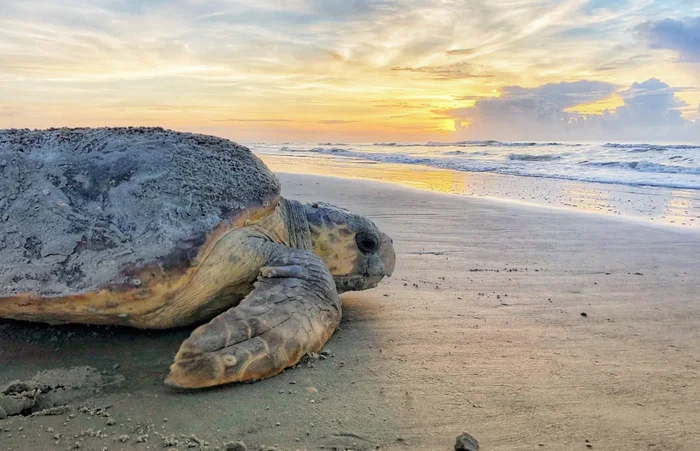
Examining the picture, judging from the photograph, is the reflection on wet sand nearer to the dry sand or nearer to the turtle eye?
the dry sand

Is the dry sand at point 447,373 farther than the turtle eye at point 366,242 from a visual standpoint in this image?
No

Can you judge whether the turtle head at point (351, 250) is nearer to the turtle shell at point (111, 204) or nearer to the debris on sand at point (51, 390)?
the turtle shell at point (111, 204)

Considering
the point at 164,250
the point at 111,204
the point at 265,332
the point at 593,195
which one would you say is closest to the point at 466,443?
the point at 265,332

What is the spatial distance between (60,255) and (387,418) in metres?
1.91

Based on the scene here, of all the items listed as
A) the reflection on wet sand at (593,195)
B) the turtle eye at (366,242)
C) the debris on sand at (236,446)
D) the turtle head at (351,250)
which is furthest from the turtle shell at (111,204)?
the reflection on wet sand at (593,195)

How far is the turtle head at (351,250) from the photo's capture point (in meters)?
3.81

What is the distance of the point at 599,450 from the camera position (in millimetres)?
1920

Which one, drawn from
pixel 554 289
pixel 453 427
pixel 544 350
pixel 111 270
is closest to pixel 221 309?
pixel 111 270

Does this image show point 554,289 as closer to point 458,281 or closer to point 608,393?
point 458,281

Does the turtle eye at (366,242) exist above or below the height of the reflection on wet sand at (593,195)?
below

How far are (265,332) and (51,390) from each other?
965mm

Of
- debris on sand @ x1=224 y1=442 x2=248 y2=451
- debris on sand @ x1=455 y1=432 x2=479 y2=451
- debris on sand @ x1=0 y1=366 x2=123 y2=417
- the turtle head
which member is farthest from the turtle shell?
debris on sand @ x1=455 y1=432 x2=479 y2=451

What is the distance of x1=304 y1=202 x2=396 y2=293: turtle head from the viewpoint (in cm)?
381

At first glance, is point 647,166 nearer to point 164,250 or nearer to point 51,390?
point 164,250
